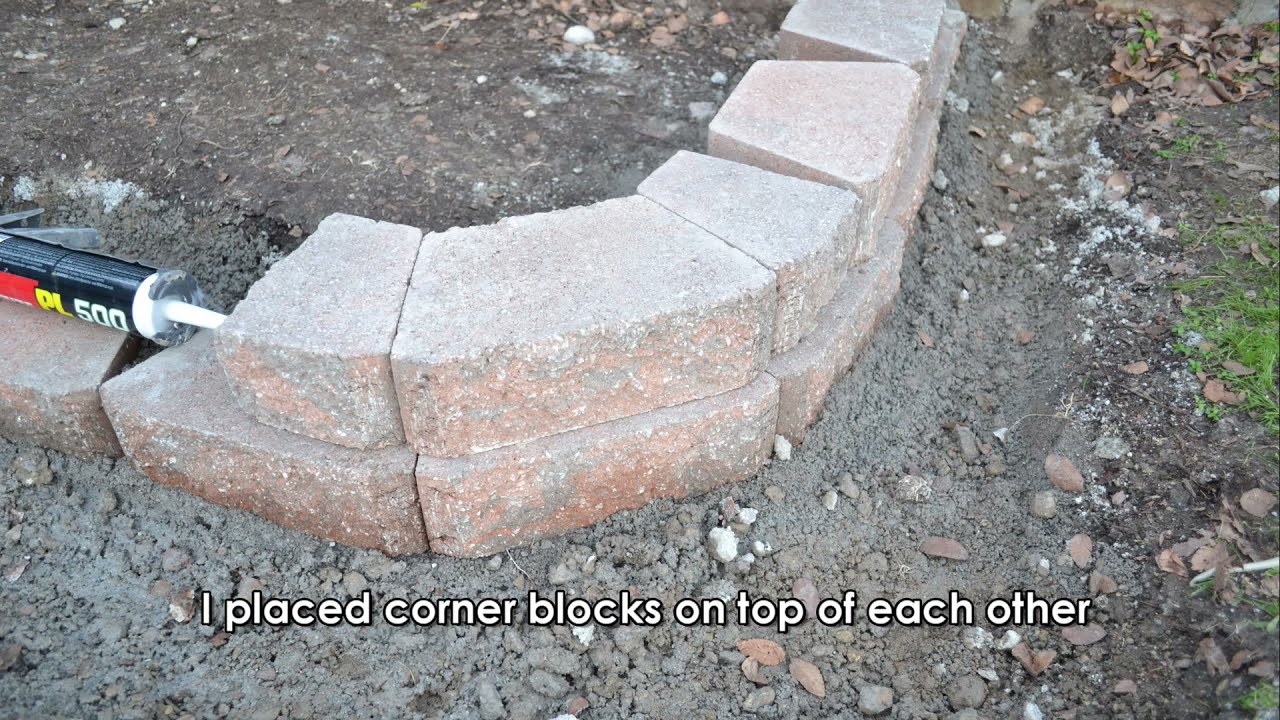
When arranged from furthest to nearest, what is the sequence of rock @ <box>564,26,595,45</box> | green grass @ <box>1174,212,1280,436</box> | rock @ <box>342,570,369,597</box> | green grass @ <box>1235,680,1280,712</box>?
rock @ <box>564,26,595,45</box>
green grass @ <box>1174,212,1280,436</box>
rock @ <box>342,570,369,597</box>
green grass @ <box>1235,680,1280,712</box>

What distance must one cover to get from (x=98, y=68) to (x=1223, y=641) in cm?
396

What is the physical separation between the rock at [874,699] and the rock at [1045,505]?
2.29 feet

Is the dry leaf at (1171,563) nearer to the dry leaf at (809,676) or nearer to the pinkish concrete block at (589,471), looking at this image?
the dry leaf at (809,676)

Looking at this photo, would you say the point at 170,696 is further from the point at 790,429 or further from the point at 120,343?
the point at 790,429

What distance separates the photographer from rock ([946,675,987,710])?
240cm

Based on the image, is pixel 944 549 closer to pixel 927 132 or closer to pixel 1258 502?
pixel 1258 502

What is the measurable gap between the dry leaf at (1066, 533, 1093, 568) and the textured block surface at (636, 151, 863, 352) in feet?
2.89

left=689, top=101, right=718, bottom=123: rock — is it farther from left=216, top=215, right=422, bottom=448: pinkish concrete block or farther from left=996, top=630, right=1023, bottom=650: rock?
left=996, top=630, right=1023, bottom=650: rock

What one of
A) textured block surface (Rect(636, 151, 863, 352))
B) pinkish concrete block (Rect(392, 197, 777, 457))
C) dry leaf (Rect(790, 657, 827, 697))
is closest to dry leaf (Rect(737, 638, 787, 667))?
dry leaf (Rect(790, 657, 827, 697))

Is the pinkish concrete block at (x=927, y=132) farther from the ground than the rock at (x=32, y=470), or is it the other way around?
the pinkish concrete block at (x=927, y=132)

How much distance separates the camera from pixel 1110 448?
2.80 meters

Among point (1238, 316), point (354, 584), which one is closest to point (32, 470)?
point (354, 584)

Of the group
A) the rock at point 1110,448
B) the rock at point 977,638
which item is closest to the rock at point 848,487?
the rock at point 977,638

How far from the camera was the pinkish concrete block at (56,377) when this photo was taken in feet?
8.59
